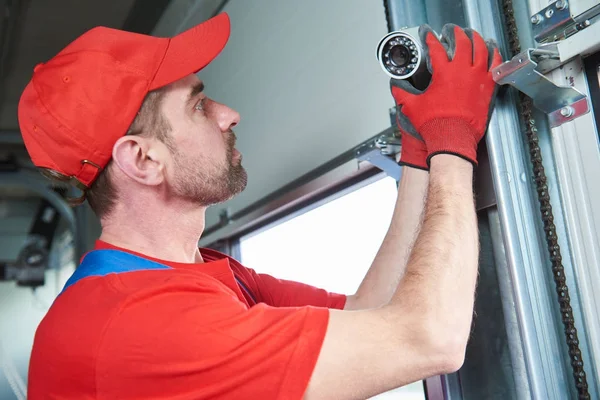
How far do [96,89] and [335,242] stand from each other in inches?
36.8

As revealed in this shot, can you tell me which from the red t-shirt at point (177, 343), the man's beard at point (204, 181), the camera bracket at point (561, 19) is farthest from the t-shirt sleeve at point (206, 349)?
the camera bracket at point (561, 19)

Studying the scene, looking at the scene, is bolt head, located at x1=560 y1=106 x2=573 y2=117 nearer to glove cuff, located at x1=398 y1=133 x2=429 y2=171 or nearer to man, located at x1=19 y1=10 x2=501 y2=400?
man, located at x1=19 y1=10 x2=501 y2=400

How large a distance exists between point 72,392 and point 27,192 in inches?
165

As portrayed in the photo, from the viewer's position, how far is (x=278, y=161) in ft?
6.53

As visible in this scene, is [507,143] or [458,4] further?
[458,4]

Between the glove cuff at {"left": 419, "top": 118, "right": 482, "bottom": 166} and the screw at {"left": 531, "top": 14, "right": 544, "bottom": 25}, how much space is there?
18cm

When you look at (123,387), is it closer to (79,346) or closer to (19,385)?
(79,346)

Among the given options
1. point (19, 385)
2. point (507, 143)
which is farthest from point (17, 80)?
point (507, 143)

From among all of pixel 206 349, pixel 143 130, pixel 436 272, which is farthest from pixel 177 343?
pixel 143 130

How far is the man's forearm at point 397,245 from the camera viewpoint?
123cm

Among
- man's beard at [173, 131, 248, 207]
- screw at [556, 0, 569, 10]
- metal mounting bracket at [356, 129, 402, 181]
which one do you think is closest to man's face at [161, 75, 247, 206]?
man's beard at [173, 131, 248, 207]

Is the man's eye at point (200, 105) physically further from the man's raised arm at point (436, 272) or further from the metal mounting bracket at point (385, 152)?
the man's raised arm at point (436, 272)

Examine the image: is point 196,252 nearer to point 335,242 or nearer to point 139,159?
point 139,159

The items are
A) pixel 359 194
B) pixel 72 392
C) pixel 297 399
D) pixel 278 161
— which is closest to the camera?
pixel 297 399
